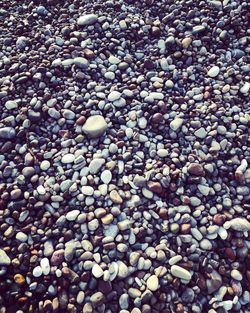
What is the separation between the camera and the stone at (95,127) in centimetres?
169

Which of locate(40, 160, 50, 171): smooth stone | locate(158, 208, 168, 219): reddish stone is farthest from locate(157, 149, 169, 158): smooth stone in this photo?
locate(40, 160, 50, 171): smooth stone

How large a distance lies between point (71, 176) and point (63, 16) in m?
0.87

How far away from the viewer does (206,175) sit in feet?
5.43

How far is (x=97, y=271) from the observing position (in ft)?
4.68

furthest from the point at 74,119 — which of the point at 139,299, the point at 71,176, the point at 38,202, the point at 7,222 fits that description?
the point at 139,299

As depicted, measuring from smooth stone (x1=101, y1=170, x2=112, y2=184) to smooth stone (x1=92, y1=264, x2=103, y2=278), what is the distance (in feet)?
1.03

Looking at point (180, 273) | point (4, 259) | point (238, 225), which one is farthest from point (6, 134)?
point (238, 225)

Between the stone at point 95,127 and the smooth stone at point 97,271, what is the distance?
519mm

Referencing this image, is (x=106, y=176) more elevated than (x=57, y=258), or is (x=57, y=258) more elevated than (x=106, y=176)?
(x=106, y=176)

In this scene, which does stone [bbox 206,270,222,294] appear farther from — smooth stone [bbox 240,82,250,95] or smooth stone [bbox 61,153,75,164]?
smooth stone [bbox 240,82,250,95]

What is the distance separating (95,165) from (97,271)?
1.31 feet

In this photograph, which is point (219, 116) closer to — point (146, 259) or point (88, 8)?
point (146, 259)

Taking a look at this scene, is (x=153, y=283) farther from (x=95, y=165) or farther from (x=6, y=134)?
(x=6, y=134)

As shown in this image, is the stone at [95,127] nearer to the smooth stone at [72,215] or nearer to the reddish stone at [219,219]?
the smooth stone at [72,215]
